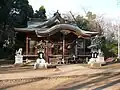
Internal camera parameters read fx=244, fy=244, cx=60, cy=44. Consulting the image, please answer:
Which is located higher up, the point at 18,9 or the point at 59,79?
the point at 18,9

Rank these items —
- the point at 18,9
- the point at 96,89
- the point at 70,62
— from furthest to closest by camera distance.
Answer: the point at 18,9
the point at 70,62
the point at 96,89

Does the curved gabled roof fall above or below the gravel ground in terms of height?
above

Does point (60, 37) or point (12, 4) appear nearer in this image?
point (60, 37)

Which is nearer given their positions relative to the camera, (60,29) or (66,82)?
(66,82)

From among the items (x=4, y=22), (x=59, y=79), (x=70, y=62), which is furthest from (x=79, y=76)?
(x=4, y=22)

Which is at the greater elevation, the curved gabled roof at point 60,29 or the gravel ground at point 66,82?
the curved gabled roof at point 60,29

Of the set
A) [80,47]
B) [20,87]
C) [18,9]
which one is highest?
[18,9]

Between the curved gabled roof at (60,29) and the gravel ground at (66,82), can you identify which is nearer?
the gravel ground at (66,82)

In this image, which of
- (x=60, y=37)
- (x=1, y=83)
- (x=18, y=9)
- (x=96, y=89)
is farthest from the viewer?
(x=18, y=9)

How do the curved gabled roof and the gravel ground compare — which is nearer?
the gravel ground

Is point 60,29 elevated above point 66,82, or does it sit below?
above

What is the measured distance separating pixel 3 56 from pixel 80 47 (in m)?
10.8

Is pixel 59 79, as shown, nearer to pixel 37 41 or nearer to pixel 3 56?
pixel 37 41

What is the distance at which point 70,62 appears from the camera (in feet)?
73.5
